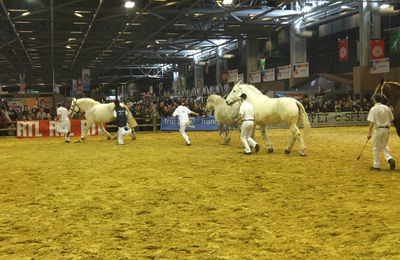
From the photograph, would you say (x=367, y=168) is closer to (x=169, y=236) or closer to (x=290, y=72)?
(x=169, y=236)

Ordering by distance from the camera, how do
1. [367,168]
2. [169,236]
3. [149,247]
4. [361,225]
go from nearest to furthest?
[149,247], [169,236], [361,225], [367,168]

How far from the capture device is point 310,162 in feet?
36.6

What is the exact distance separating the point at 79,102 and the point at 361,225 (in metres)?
14.9

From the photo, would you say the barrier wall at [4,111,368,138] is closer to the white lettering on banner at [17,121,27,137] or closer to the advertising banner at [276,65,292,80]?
the white lettering on banner at [17,121,27,137]

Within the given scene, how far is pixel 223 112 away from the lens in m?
15.8

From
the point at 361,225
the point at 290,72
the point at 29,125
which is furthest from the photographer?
the point at 290,72

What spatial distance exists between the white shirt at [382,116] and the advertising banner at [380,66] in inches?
642

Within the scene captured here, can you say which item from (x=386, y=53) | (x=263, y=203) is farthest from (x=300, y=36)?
(x=263, y=203)

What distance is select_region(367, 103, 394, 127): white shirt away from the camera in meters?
9.35

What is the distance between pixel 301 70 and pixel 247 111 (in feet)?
58.6

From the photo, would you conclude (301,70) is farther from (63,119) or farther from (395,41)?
(63,119)

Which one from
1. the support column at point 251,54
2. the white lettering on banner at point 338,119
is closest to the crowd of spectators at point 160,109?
the white lettering on banner at point 338,119

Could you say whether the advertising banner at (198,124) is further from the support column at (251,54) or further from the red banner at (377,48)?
the support column at (251,54)

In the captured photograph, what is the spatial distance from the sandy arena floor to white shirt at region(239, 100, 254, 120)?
1.26 m
